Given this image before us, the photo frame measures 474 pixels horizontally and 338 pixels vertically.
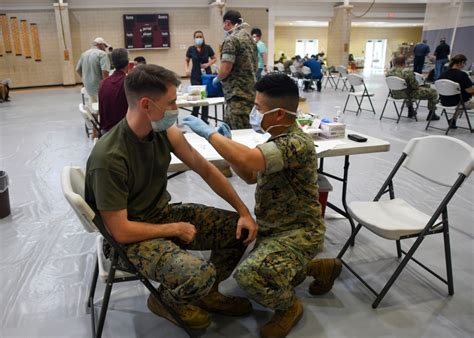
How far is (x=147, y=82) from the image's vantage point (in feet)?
4.85

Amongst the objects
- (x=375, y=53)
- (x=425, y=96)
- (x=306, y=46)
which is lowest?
(x=425, y=96)

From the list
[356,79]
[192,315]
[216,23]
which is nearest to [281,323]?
[192,315]

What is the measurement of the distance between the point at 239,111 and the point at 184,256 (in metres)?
2.31

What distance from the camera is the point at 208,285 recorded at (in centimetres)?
145

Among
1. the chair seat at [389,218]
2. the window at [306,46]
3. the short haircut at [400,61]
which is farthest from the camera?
the window at [306,46]

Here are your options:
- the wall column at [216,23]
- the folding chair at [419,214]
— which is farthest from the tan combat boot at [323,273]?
the wall column at [216,23]

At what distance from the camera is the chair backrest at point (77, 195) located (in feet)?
4.43

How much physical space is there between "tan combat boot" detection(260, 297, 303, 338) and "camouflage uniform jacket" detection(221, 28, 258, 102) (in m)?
2.24

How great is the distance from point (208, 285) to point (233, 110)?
236 centimetres

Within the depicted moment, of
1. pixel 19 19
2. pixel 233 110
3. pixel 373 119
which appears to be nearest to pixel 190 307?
pixel 233 110

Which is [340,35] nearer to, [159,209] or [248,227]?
[248,227]

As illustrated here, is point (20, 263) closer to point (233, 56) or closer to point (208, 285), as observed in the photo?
point (208, 285)

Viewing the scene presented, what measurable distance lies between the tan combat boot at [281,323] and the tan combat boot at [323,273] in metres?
0.23

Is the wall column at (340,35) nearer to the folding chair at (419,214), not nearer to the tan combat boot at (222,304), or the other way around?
the folding chair at (419,214)
